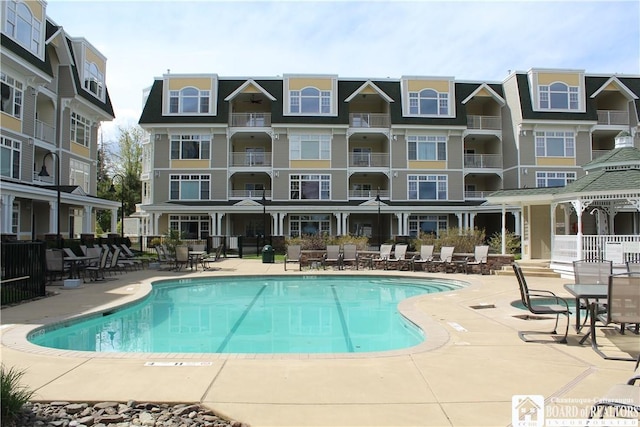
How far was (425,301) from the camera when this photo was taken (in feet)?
34.6

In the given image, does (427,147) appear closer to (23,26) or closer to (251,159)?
(251,159)

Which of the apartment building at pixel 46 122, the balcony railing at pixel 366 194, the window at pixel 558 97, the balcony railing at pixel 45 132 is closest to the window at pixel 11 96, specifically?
the apartment building at pixel 46 122

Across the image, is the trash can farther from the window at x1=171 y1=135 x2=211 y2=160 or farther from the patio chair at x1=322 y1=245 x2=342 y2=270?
the window at x1=171 y1=135 x2=211 y2=160

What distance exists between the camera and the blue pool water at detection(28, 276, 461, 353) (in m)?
7.84

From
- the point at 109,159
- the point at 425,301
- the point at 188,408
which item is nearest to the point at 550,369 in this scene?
the point at 188,408

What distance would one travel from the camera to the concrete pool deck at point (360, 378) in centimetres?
408

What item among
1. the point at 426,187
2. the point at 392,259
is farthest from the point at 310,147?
the point at 392,259

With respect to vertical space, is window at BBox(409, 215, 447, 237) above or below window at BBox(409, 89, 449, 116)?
below

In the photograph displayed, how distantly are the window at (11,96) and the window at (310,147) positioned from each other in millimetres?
17751

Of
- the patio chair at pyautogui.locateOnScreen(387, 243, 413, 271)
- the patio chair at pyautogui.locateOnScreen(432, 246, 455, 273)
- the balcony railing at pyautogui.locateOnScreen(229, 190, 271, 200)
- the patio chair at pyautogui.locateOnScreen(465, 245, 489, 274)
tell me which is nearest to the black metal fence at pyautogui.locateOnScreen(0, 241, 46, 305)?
the patio chair at pyautogui.locateOnScreen(387, 243, 413, 271)

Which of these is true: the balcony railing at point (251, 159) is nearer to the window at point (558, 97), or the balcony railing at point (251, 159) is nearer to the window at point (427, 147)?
the window at point (427, 147)

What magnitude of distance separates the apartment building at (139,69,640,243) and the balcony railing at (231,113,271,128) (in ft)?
0.26

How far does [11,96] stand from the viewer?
21250mm

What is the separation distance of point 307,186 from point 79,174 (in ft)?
50.9
